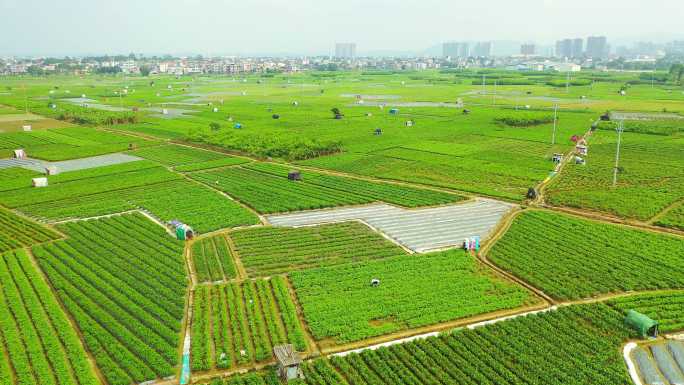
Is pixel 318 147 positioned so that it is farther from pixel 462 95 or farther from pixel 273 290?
pixel 462 95

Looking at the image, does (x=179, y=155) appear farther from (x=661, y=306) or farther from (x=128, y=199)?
(x=661, y=306)

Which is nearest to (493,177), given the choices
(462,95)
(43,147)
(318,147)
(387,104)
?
(318,147)

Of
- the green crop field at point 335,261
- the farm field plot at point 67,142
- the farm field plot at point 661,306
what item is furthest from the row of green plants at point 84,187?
the farm field plot at point 661,306

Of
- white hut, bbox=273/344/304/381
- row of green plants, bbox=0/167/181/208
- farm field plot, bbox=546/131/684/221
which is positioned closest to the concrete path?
farm field plot, bbox=546/131/684/221

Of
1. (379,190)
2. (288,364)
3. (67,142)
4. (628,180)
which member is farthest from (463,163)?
(67,142)

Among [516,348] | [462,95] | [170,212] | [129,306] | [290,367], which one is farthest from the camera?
[462,95]

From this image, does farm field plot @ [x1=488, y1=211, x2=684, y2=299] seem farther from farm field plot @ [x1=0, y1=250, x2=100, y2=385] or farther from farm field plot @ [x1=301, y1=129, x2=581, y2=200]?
farm field plot @ [x1=0, y1=250, x2=100, y2=385]
